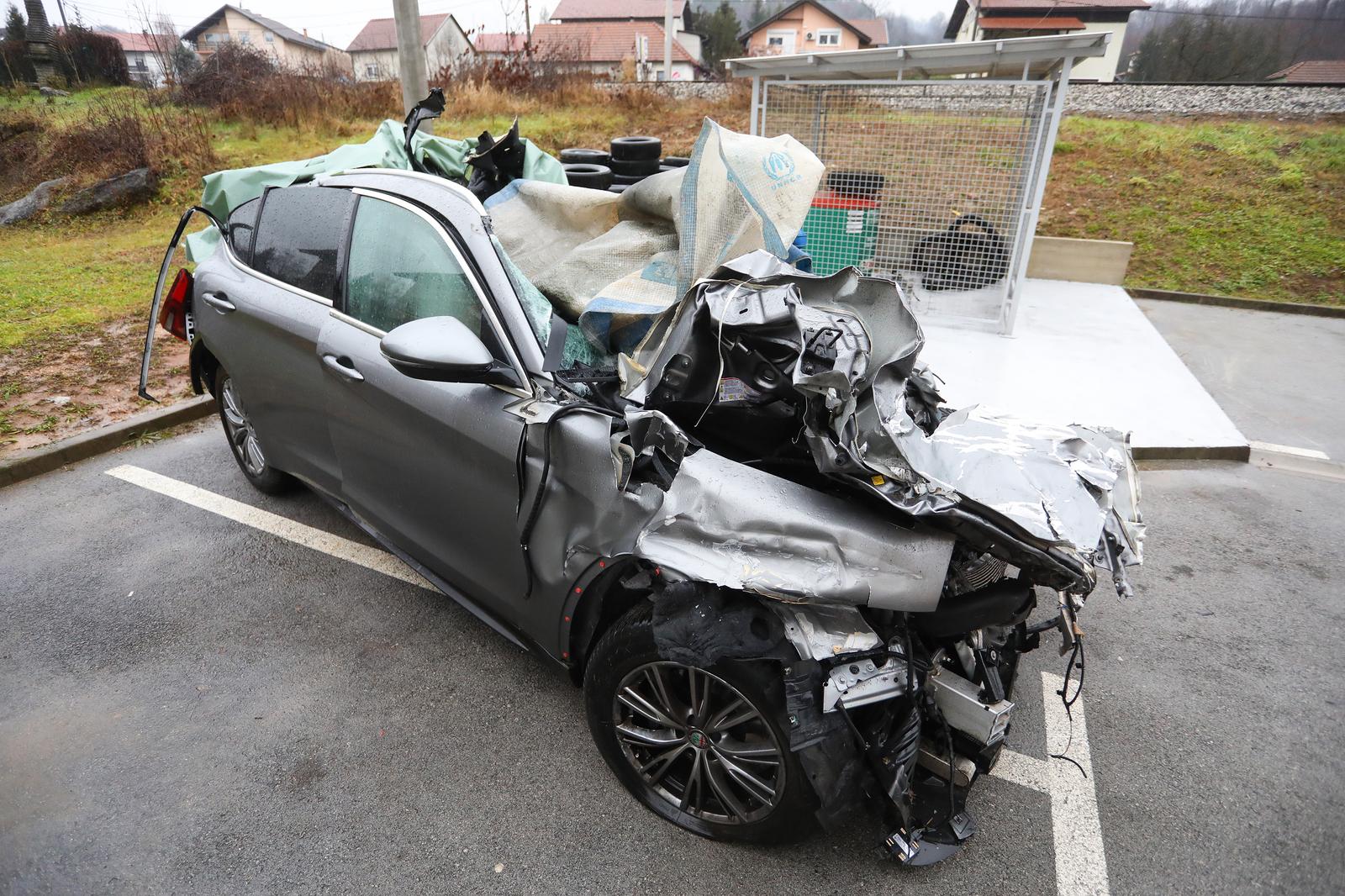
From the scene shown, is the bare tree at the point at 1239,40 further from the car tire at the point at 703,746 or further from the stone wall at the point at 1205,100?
the car tire at the point at 703,746

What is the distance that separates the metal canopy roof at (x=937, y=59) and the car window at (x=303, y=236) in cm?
433

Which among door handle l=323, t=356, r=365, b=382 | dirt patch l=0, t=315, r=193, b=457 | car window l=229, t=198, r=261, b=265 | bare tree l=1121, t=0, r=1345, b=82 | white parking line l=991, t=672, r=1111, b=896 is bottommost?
white parking line l=991, t=672, r=1111, b=896

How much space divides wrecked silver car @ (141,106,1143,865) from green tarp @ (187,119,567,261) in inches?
38.3

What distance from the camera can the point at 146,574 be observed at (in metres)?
3.58

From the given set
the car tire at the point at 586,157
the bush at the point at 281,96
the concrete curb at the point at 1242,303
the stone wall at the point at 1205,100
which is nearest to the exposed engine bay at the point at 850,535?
the car tire at the point at 586,157

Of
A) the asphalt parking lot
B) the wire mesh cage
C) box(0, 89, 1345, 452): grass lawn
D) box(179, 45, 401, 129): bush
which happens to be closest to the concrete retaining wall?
box(0, 89, 1345, 452): grass lawn

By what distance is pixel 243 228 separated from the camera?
3633mm

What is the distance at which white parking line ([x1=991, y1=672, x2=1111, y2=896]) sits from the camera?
223 centimetres

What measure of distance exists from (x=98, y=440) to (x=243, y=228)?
2.23 metres

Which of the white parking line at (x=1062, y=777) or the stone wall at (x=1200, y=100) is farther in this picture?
the stone wall at (x=1200, y=100)

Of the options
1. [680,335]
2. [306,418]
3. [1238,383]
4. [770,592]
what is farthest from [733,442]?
[1238,383]

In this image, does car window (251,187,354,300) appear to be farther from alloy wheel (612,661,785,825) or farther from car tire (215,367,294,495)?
alloy wheel (612,661,785,825)

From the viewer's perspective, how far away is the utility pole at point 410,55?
21.8 ft

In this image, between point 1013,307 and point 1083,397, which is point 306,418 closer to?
point 1083,397
